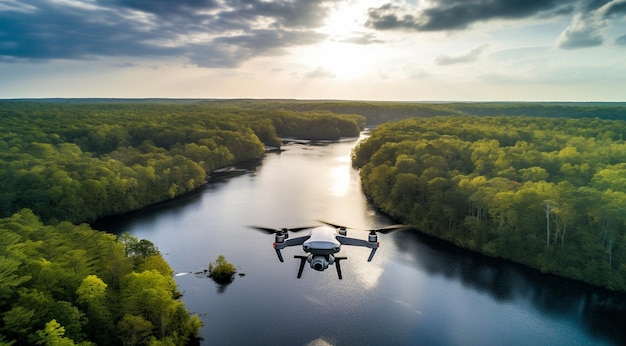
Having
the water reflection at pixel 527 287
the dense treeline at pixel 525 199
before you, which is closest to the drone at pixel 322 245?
the water reflection at pixel 527 287

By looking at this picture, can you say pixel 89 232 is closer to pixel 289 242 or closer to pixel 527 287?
pixel 289 242

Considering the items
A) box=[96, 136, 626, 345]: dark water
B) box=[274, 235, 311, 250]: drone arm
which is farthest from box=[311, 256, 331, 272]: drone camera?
box=[96, 136, 626, 345]: dark water

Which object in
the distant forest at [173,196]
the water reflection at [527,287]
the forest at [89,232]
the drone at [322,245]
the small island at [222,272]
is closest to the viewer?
the drone at [322,245]

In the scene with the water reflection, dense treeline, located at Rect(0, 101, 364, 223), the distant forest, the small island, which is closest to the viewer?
the distant forest

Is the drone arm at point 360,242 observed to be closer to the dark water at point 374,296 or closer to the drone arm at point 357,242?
the drone arm at point 357,242

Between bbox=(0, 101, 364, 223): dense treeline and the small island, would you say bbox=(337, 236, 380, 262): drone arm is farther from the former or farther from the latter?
bbox=(0, 101, 364, 223): dense treeline

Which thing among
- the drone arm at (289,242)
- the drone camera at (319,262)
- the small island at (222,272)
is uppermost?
the drone arm at (289,242)

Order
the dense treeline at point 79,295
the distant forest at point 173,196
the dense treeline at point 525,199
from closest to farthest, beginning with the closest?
1. the dense treeline at point 79,295
2. the distant forest at point 173,196
3. the dense treeline at point 525,199
